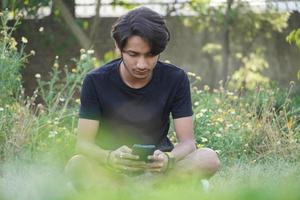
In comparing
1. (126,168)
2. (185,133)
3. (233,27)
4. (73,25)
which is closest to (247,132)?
(185,133)

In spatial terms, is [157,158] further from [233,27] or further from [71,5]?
[233,27]

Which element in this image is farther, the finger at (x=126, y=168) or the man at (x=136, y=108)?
the man at (x=136, y=108)

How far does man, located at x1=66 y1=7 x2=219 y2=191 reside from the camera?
11.5 feet

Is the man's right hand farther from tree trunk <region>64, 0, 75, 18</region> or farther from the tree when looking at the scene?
the tree

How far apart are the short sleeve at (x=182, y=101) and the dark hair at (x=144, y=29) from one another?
348 mm

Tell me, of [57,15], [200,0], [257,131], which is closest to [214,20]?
[200,0]

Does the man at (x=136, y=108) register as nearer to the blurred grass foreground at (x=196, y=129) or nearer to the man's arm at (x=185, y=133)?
the man's arm at (x=185, y=133)

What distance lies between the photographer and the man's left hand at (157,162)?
11.0ft

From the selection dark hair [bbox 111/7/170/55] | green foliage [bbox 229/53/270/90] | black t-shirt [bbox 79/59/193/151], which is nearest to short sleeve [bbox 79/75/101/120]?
black t-shirt [bbox 79/59/193/151]

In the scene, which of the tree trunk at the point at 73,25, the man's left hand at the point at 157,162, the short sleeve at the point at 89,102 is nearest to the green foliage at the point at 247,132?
the short sleeve at the point at 89,102

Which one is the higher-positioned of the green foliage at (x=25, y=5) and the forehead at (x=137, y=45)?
the forehead at (x=137, y=45)

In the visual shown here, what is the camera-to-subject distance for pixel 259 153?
5477mm

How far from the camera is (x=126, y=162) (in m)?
3.28

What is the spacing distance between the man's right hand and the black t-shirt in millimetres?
395
